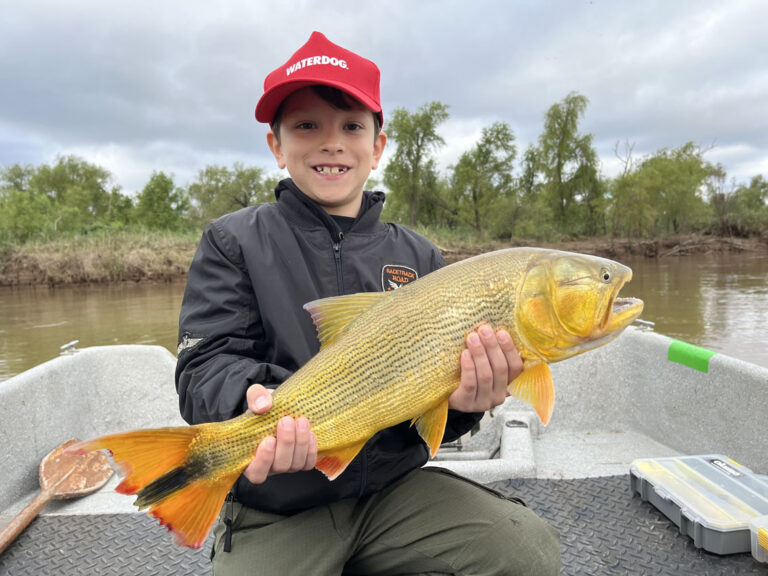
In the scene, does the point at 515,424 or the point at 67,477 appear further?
the point at 515,424

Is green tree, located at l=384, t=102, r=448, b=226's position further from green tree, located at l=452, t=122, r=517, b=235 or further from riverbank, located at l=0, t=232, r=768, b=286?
riverbank, located at l=0, t=232, r=768, b=286

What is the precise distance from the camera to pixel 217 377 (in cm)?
178

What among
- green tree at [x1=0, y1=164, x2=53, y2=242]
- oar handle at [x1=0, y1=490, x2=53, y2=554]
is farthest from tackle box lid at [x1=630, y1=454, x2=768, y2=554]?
green tree at [x1=0, y1=164, x2=53, y2=242]

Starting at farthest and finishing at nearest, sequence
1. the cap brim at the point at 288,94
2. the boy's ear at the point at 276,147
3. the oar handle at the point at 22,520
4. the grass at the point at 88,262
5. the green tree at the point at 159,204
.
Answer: the green tree at the point at 159,204, the grass at the point at 88,262, the oar handle at the point at 22,520, the boy's ear at the point at 276,147, the cap brim at the point at 288,94

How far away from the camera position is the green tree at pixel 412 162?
38.5 m

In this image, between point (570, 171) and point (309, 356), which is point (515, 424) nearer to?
point (309, 356)

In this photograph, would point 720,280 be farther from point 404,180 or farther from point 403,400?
point 404,180

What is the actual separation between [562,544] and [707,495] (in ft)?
2.68

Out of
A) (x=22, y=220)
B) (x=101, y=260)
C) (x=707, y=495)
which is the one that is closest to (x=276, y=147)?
(x=707, y=495)

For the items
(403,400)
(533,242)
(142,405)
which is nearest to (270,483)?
(403,400)

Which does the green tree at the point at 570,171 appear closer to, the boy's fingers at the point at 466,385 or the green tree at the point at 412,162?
the green tree at the point at 412,162

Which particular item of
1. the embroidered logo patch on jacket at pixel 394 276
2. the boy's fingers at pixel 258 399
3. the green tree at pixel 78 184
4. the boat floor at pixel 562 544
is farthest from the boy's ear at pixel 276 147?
the green tree at pixel 78 184

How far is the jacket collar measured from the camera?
226cm

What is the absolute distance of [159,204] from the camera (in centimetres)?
5134
